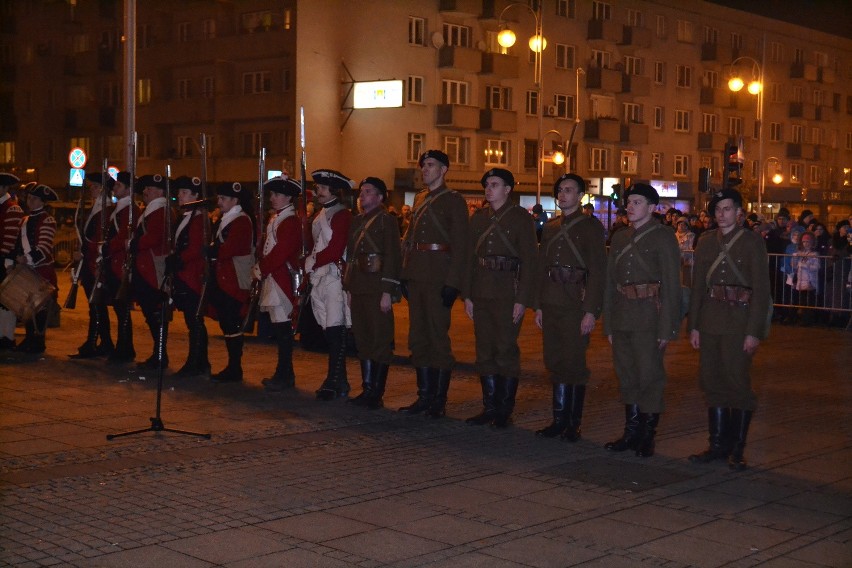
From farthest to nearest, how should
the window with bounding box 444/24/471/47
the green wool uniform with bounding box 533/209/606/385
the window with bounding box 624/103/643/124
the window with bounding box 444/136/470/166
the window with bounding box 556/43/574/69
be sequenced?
the window with bounding box 624/103/643/124
the window with bounding box 556/43/574/69
the window with bounding box 444/24/471/47
the window with bounding box 444/136/470/166
the green wool uniform with bounding box 533/209/606/385

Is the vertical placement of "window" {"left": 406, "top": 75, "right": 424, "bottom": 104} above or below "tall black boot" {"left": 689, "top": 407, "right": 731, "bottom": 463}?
above

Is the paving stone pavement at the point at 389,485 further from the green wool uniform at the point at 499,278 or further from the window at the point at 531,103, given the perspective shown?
the window at the point at 531,103

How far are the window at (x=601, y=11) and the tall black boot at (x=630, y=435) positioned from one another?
50.2m

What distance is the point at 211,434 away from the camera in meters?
9.45

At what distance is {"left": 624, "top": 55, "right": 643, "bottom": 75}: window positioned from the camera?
2333 inches

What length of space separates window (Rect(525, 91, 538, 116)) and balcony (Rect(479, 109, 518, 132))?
1849 millimetres

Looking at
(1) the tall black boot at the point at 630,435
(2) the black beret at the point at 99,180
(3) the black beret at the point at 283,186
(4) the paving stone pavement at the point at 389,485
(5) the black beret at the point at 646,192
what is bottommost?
(4) the paving stone pavement at the point at 389,485

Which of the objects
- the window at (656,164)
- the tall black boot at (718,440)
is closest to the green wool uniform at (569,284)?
the tall black boot at (718,440)

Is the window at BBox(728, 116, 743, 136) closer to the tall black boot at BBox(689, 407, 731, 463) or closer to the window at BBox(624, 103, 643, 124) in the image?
the window at BBox(624, 103, 643, 124)

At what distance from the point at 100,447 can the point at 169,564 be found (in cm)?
319

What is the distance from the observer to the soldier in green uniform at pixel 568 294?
940 centimetres

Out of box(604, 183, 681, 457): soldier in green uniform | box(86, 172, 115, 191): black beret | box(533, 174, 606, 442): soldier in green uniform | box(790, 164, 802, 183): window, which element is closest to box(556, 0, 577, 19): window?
box(790, 164, 802, 183): window

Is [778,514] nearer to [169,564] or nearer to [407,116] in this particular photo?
[169,564]

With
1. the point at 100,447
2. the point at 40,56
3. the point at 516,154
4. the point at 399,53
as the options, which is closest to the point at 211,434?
the point at 100,447
